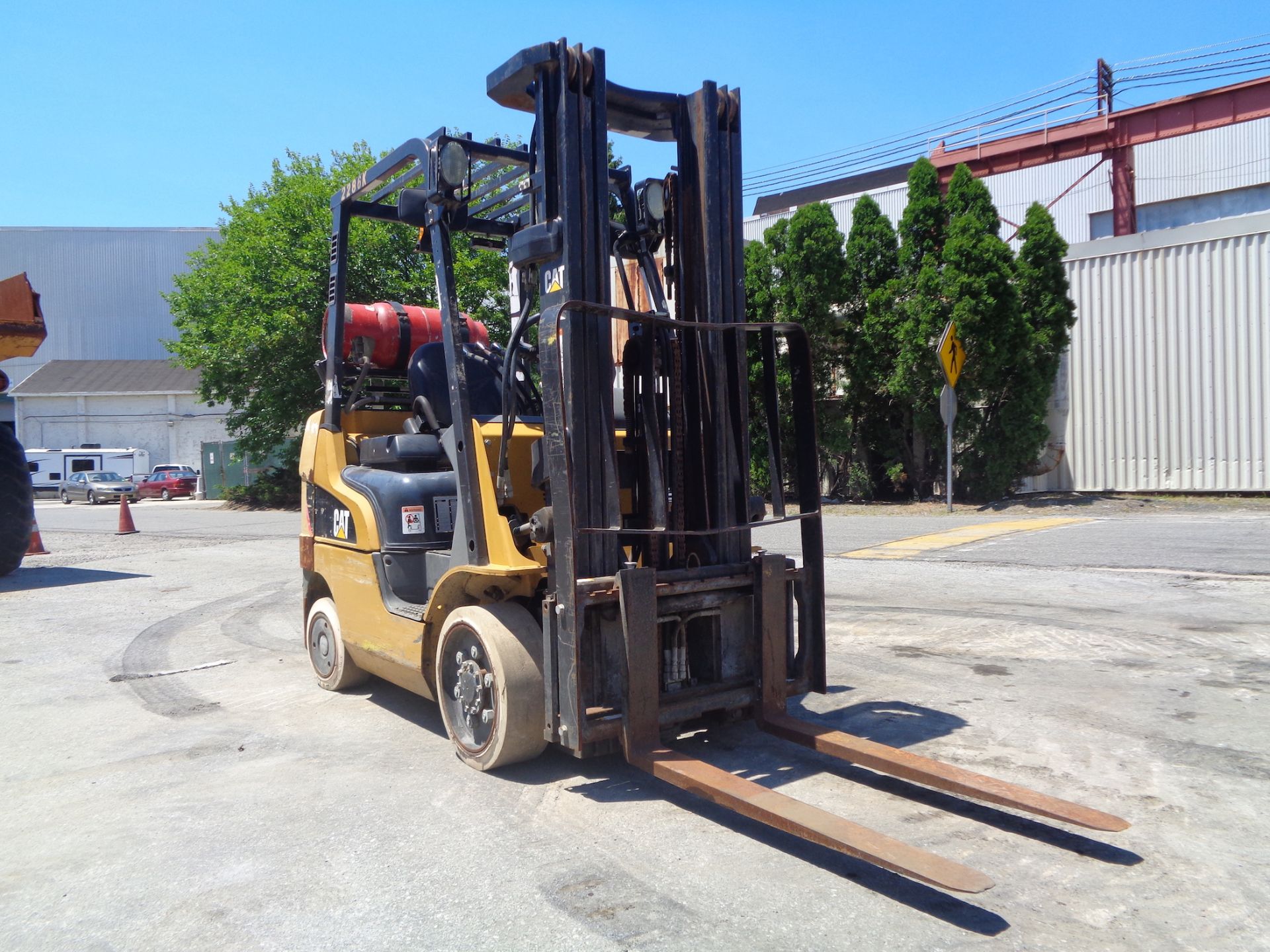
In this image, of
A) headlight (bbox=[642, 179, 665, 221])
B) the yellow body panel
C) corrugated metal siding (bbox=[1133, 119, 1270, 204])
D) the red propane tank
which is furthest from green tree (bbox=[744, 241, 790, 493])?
headlight (bbox=[642, 179, 665, 221])

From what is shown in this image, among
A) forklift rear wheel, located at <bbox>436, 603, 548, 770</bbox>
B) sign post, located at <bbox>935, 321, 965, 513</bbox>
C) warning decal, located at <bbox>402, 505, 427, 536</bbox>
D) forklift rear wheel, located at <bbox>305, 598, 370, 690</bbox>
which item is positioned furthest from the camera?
sign post, located at <bbox>935, 321, 965, 513</bbox>

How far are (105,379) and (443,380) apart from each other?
59.5 metres

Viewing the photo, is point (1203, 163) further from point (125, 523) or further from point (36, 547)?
point (36, 547)

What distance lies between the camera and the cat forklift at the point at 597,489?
14.3ft

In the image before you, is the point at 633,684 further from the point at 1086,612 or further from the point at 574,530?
the point at 1086,612

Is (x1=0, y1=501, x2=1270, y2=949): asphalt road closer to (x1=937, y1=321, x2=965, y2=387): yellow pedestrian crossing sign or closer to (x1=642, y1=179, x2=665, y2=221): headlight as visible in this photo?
(x1=642, y1=179, x2=665, y2=221): headlight

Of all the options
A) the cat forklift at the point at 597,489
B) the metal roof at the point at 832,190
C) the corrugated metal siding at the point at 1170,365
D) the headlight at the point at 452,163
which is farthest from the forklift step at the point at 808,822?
the metal roof at the point at 832,190

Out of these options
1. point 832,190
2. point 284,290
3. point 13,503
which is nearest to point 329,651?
point 13,503

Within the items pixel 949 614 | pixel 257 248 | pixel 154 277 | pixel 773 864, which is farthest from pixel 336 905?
pixel 154 277

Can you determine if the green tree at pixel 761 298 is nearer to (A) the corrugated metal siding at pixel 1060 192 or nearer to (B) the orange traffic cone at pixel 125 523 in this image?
(A) the corrugated metal siding at pixel 1060 192

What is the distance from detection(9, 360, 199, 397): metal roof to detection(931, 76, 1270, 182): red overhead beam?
42.3 meters

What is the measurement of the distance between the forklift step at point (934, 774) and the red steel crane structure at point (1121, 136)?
2375 centimetres

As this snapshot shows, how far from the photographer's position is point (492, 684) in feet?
15.4

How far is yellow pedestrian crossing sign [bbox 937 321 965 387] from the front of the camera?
18.7 metres
